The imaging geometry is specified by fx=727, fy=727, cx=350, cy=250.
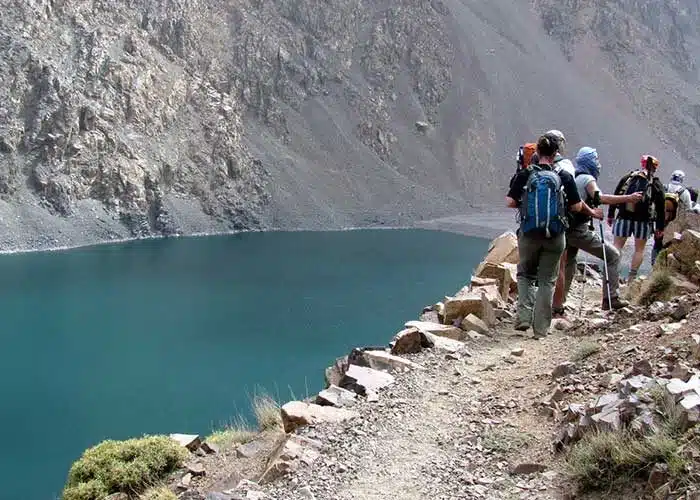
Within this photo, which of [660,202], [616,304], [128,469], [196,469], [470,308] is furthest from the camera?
[660,202]

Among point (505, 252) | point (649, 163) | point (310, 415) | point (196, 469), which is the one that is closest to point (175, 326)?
point (505, 252)

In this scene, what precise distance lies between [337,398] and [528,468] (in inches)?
77.1

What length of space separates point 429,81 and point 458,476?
83.5 meters

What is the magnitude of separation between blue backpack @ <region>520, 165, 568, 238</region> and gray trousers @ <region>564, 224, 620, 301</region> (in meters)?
0.96

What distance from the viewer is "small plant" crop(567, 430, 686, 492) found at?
3488 mm

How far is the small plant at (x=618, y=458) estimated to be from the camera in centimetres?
349

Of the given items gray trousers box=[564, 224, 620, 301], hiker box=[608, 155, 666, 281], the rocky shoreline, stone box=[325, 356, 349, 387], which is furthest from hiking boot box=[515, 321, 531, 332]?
hiker box=[608, 155, 666, 281]

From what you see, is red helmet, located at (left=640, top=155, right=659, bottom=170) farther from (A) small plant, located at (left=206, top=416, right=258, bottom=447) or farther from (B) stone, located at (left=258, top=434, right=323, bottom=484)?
→ (B) stone, located at (left=258, top=434, right=323, bottom=484)

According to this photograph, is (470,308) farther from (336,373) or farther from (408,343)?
(336,373)

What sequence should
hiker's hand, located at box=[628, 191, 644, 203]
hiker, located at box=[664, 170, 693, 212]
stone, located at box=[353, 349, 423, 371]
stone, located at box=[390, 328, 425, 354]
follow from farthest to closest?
hiker, located at box=[664, 170, 693, 212] < hiker's hand, located at box=[628, 191, 644, 203] < stone, located at box=[390, 328, 425, 354] < stone, located at box=[353, 349, 423, 371]

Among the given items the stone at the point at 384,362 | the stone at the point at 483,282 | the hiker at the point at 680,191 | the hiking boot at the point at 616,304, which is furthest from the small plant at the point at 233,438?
the hiker at the point at 680,191

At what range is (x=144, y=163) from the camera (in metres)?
62.7

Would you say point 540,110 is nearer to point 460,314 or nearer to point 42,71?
point 42,71

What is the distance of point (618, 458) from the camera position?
3656 millimetres
